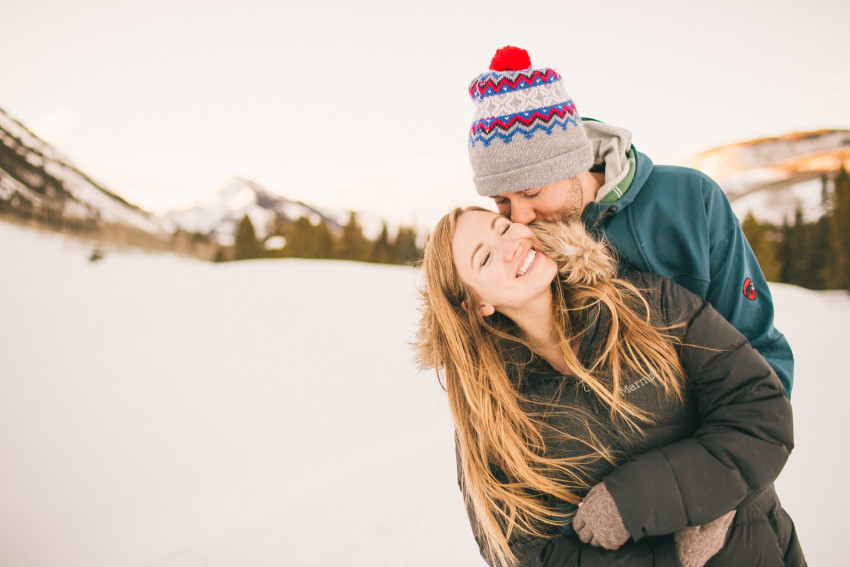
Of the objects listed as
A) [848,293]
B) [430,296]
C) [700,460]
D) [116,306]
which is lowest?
[848,293]

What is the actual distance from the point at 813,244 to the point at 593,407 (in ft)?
95.6

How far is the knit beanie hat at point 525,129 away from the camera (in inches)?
78.9

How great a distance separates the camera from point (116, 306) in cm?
949

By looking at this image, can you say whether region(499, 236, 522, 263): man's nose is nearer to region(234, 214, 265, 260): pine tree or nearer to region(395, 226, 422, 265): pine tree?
region(234, 214, 265, 260): pine tree

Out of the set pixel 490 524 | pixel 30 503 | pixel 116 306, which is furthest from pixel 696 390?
pixel 116 306

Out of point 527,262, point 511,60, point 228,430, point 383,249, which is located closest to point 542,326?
point 527,262

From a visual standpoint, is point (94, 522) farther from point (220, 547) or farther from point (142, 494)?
point (220, 547)

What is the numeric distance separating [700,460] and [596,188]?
1231 mm

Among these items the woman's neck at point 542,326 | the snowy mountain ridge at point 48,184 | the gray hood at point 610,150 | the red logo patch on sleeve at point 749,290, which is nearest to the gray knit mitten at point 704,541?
the woman's neck at point 542,326

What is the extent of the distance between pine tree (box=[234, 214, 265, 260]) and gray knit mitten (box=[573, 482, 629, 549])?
26.3 meters

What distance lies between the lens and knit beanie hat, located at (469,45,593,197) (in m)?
2.00

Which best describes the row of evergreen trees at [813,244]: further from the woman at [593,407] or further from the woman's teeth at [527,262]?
the woman's teeth at [527,262]

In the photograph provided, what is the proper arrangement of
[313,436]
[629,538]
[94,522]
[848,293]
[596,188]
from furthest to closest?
[848,293], [313,436], [94,522], [596,188], [629,538]

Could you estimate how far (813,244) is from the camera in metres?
23.5
